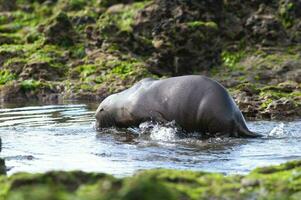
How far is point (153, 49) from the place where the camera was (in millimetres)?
22016

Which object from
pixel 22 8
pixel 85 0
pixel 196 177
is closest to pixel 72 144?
pixel 196 177

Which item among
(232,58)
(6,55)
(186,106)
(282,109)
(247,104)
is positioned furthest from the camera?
(6,55)

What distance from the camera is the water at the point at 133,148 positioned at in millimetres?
9031

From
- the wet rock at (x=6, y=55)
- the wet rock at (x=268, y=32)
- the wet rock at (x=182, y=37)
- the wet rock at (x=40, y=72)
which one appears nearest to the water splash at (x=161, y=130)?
the wet rock at (x=182, y=37)

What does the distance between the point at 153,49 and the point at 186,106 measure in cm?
1057

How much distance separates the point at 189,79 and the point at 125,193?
7.34 m

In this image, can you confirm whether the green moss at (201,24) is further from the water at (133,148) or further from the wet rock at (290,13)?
the water at (133,148)

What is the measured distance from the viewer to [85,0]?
89.9 feet

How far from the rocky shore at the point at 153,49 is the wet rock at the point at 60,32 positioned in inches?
1.2

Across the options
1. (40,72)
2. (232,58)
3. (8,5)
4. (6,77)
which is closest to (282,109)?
(232,58)

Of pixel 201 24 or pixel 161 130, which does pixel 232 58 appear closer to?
pixel 201 24

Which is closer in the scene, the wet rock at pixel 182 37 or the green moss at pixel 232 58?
the green moss at pixel 232 58

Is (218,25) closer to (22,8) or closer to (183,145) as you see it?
(22,8)

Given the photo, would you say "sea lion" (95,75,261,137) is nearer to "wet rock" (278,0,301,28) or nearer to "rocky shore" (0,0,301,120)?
"rocky shore" (0,0,301,120)
